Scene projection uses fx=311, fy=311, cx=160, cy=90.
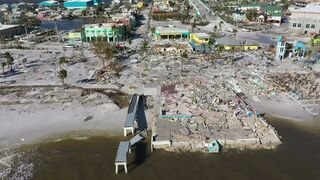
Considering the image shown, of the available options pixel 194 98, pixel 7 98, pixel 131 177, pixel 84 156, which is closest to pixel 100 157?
pixel 84 156

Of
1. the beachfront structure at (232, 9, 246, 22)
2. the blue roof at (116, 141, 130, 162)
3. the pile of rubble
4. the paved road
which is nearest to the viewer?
the blue roof at (116, 141, 130, 162)

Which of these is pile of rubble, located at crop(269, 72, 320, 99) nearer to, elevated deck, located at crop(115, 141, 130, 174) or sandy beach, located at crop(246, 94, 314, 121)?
sandy beach, located at crop(246, 94, 314, 121)

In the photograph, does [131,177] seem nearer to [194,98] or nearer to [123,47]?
[194,98]

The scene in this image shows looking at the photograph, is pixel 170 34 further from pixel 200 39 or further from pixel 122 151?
pixel 122 151

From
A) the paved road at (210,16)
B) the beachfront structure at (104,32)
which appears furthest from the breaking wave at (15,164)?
the paved road at (210,16)

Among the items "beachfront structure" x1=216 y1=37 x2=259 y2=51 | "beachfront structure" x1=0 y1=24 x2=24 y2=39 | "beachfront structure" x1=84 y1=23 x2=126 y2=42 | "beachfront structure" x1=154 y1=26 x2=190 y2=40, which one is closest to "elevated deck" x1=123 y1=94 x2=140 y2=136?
"beachfront structure" x1=216 y1=37 x2=259 y2=51

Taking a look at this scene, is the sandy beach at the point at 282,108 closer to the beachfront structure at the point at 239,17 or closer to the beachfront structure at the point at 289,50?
the beachfront structure at the point at 289,50

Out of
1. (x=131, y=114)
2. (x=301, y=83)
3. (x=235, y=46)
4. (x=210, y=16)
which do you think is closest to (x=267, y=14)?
(x=210, y=16)
